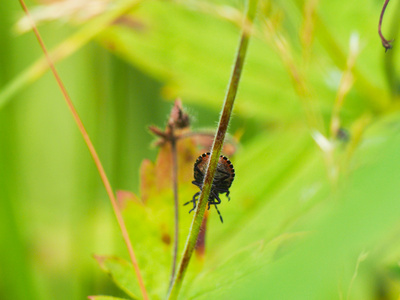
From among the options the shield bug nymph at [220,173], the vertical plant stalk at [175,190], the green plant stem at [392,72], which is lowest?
the shield bug nymph at [220,173]

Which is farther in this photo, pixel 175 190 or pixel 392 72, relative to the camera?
pixel 392 72

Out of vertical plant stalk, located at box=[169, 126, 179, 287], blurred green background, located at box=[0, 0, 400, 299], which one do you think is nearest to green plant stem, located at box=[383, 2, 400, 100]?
blurred green background, located at box=[0, 0, 400, 299]

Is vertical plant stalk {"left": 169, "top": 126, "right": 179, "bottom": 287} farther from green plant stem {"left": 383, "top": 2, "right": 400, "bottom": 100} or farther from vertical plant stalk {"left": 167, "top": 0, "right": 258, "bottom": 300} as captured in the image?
green plant stem {"left": 383, "top": 2, "right": 400, "bottom": 100}

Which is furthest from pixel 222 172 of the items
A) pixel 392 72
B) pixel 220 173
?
pixel 392 72

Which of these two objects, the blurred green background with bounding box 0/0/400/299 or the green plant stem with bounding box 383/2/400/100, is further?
the green plant stem with bounding box 383/2/400/100

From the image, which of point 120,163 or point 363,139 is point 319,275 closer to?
point 363,139

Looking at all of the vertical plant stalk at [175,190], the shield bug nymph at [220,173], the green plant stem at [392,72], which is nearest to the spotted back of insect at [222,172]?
the shield bug nymph at [220,173]

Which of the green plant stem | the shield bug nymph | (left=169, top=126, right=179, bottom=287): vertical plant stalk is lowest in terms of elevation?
the shield bug nymph

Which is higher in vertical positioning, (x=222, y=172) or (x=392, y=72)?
(x=392, y=72)

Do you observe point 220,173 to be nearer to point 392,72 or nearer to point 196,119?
point 196,119

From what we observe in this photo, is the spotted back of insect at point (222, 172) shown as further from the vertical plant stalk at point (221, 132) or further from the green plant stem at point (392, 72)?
the green plant stem at point (392, 72)
